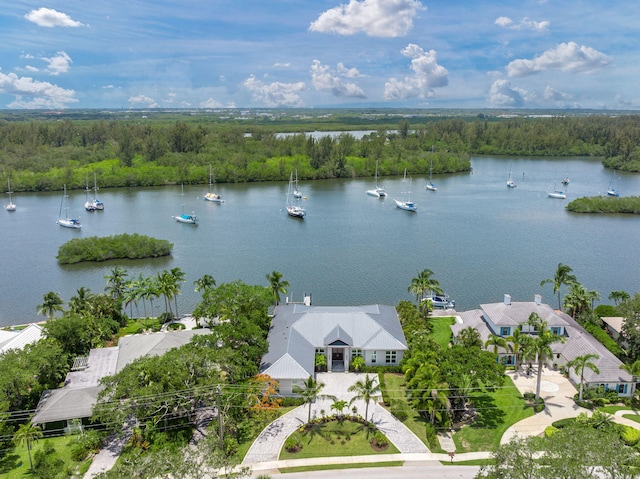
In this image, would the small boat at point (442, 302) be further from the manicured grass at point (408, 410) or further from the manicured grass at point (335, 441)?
the manicured grass at point (335, 441)

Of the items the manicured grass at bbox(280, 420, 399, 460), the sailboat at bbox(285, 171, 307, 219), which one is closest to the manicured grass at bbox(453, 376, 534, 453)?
the manicured grass at bbox(280, 420, 399, 460)

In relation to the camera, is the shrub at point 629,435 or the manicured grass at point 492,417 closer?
the shrub at point 629,435

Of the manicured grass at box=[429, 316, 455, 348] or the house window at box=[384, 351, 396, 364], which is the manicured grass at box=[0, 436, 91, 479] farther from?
the manicured grass at box=[429, 316, 455, 348]

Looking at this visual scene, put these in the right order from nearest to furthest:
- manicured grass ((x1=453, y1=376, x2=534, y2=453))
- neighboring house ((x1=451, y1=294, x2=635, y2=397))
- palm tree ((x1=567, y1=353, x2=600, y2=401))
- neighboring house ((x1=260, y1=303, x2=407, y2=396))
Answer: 1. manicured grass ((x1=453, y1=376, x2=534, y2=453))
2. palm tree ((x1=567, y1=353, x2=600, y2=401))
3. neighboring house ((x1=451, y1=294, x2=635, y2=397))
4. neighboring house ((x1=260, y1=303, x2=407, y2=396))

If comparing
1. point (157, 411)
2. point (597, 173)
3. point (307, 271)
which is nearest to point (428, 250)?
point (307, 271)

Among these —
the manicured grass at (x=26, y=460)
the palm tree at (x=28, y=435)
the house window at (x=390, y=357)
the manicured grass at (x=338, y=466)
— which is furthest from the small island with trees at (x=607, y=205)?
the palm tree at (x=28, y=435)

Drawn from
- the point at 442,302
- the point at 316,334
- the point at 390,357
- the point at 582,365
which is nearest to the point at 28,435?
the point at 316,334
